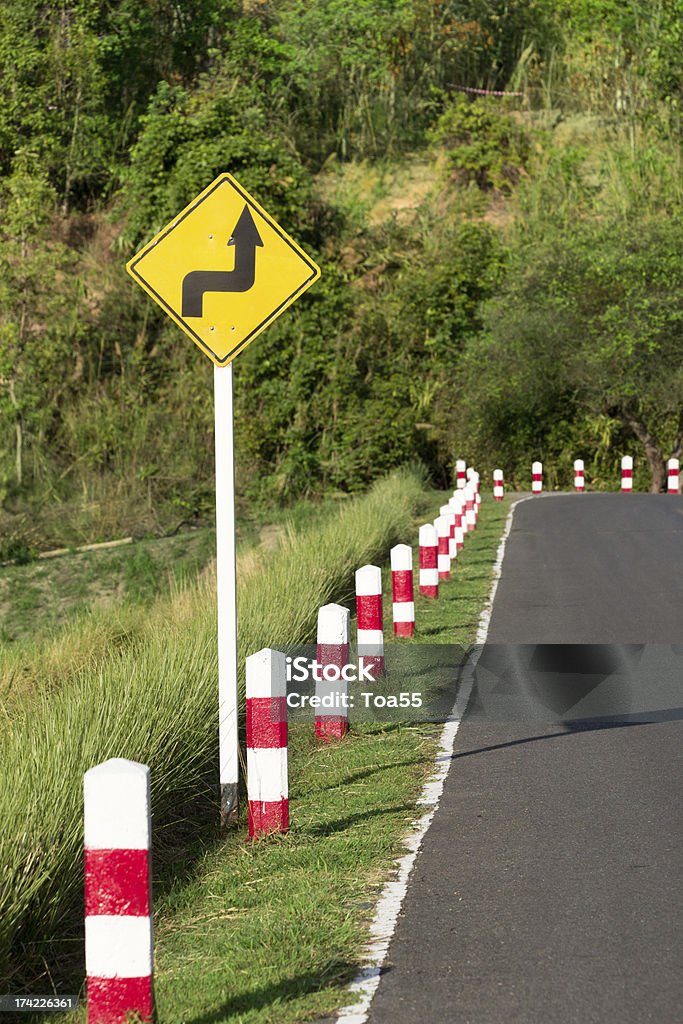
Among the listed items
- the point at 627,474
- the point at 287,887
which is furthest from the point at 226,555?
the point at 627,474

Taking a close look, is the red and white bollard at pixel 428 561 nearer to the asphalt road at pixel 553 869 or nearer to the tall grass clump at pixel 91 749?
the asphalt road at pixel 553 869

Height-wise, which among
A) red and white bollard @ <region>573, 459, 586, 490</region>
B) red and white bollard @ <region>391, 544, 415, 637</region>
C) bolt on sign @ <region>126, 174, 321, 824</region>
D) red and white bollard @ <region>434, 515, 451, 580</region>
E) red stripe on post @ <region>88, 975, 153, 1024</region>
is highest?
bolt on sign @ <region>126, 174, 321, 824</region>

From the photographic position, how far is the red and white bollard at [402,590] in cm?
1320

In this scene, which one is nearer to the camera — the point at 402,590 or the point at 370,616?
the point at 370,616

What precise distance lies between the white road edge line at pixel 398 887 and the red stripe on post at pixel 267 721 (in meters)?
0.81

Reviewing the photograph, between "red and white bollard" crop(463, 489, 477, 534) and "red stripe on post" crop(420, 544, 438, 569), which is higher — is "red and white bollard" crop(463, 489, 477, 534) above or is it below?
below

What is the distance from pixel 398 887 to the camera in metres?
6.62

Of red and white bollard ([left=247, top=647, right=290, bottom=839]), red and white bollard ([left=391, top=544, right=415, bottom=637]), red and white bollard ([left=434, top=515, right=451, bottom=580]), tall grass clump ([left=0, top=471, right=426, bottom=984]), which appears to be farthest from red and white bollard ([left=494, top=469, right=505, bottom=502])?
red and white bollard ([left=247, top=647, right=290, bottom=839])

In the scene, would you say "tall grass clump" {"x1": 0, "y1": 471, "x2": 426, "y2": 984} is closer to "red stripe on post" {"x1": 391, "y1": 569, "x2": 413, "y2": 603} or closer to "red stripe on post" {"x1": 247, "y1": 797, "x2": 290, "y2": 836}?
"red stripe on post" {"x1": 247, "y1": 797, "x2": 290, "y2": 836}

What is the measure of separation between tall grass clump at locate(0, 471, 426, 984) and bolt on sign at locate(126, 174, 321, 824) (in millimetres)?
458

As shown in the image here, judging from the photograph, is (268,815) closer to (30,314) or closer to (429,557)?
(429,557)

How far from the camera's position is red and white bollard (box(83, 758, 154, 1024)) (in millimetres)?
4523

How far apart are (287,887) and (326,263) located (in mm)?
38032

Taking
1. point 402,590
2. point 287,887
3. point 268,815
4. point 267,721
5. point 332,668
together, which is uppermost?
point 267,721
